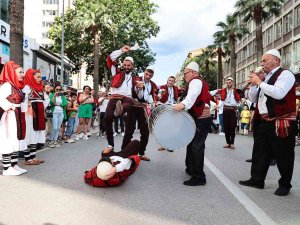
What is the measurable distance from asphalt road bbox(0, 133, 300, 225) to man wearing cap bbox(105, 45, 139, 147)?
1036 millimetres

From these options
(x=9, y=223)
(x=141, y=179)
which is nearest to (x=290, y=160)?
(x=141, y=179)

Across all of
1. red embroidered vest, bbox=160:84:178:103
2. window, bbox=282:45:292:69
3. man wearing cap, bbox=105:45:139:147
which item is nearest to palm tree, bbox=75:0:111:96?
window, bbox=282:45:292:69

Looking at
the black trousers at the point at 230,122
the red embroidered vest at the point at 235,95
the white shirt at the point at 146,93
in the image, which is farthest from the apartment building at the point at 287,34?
the white shirt at the point at 146,93

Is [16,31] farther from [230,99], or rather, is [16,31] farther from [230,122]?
[230,122]

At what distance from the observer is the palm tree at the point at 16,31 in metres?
12.4

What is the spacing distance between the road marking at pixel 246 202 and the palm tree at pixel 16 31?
770 cm

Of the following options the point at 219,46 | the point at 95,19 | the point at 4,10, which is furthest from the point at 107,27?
the point at 219,46

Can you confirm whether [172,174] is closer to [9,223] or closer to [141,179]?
[141,179]

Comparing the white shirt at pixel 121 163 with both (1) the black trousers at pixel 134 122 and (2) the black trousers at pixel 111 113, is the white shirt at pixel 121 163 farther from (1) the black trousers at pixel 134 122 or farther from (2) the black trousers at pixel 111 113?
(1) the black trousers at pixel 134 122

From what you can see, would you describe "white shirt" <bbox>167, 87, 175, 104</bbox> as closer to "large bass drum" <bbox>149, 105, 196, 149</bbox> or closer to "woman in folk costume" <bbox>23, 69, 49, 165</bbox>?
"woman in folk costume" <bbox>23, 69, 49, 165</bbox>

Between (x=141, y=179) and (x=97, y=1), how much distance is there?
123 ft

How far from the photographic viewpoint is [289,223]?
14.1 feet

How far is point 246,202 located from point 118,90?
3.86 m

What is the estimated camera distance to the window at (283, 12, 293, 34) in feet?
132
